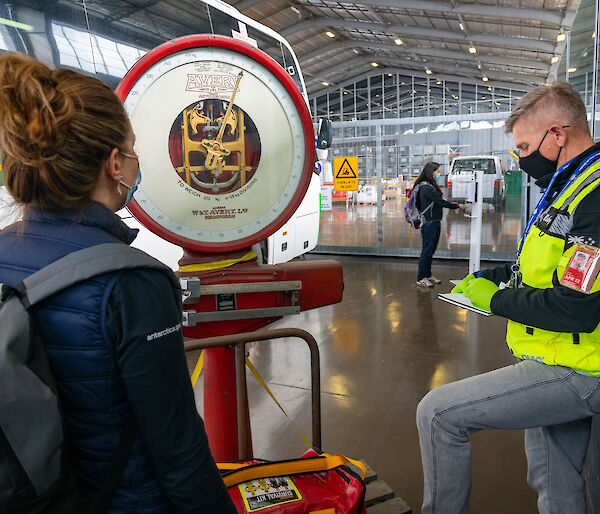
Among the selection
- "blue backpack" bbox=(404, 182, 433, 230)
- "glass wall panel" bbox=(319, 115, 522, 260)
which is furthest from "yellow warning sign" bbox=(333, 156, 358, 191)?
"blue backpack" bbox=(404, 182, 433, 230)

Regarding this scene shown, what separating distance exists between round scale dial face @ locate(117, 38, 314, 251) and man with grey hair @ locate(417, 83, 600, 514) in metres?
0.78

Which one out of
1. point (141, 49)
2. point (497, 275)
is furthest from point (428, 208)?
point (497, 275)

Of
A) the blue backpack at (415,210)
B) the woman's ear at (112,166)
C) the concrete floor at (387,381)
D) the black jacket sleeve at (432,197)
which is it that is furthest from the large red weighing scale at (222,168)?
the blue backpack at (415,210)

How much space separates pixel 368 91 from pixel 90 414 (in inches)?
987

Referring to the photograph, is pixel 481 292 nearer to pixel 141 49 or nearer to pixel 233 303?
pixel 233 303

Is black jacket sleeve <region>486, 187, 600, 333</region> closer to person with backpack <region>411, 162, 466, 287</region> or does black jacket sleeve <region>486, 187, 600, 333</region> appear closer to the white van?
person with backpack <region>411, 162, 466, 287</region>

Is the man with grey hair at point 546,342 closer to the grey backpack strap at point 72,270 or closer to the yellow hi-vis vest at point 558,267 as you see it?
the yellow hi-vis vest at point 558,267

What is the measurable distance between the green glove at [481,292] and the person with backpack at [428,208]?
4.51 meters

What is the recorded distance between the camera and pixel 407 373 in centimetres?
361

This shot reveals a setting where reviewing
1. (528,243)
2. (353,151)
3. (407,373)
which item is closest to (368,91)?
(353,151)

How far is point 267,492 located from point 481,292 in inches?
37.1

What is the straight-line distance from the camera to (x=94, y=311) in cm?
74

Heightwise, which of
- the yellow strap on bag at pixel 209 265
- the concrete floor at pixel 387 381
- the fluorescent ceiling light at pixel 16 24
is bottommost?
the concrete floor at pixel 387 381

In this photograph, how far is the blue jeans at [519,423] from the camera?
1441 millimetres
